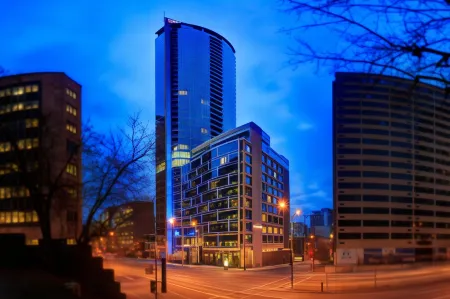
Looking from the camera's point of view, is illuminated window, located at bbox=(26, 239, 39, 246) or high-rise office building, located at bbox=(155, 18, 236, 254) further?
high-rise office building, located at bbox=(155, 18, 236, 254)

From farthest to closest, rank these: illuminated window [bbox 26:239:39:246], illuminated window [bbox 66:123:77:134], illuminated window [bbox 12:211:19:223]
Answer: illuminated window [bbox 26:239:39:246], illuminated window [bbox 12:211:19:223], illuminated window [bbox 66:123:77:134]

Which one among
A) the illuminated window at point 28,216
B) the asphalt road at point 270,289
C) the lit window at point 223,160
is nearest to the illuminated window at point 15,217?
the illuminated window at point 28,216

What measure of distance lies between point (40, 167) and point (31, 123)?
133 centimetres

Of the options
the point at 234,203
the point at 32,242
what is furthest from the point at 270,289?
the point at 234,203

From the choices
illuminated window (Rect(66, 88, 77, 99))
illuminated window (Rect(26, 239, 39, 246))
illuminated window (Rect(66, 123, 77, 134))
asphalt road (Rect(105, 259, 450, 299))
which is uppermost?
illuminated window (Rect(66, 88, 77, 99))

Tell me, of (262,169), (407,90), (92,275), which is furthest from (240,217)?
(407,90)

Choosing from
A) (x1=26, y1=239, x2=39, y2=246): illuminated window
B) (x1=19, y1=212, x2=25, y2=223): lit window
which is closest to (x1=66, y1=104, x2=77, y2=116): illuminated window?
(x1=19, y1=212, x2=25, y2=223): lit window

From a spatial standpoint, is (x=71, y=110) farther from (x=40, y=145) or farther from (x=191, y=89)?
(x=191, y=89)

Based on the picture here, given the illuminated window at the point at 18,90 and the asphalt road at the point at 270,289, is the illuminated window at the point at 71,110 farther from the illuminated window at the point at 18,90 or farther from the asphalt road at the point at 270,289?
the asphalt road at the point at 270,289

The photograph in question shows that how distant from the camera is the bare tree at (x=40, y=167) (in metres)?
11.8

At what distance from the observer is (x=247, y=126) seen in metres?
71.8

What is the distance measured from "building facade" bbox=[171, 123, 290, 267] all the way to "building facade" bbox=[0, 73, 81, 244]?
175 feet

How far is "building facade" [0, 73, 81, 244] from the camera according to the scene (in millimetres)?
11875

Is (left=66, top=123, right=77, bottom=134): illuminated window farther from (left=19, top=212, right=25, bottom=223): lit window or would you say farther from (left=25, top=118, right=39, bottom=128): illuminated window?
(left=19, top=212, right=25, bottom=223): lit window
